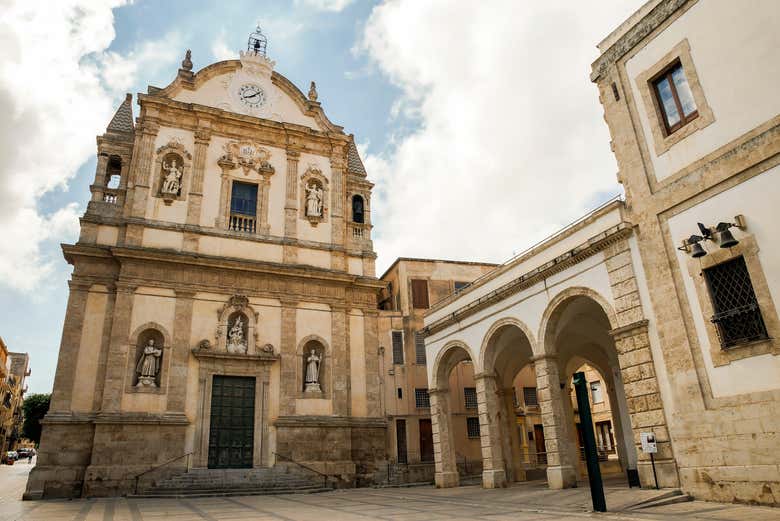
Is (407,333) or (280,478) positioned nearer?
(280,478)

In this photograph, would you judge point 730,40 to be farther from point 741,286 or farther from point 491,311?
point 491,311

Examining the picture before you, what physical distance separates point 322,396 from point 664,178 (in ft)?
50.2

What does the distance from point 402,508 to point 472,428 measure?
13822 mm

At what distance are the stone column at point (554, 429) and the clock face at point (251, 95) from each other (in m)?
18.3

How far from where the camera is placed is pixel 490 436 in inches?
648

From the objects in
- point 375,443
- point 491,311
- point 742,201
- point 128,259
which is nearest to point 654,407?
point 742,201

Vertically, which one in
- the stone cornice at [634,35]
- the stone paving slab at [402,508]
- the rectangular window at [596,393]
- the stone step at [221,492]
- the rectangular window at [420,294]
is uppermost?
the stone cornice at [634,35]

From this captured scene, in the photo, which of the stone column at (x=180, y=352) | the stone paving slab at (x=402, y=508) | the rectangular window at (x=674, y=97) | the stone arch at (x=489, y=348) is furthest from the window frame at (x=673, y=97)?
the stone column at (x=180, y=352)

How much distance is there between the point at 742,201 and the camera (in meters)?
10.5

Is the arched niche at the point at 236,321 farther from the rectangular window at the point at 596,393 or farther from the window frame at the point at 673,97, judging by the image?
the rectangular window at the point at 596,393

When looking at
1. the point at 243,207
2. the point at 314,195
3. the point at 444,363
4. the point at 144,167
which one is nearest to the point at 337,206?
the point at 314,195

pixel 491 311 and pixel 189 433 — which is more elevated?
pixel 491 311

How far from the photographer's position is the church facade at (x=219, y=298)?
61.8 feet

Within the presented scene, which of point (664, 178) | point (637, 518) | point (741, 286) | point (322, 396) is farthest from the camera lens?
point (322, 396)
